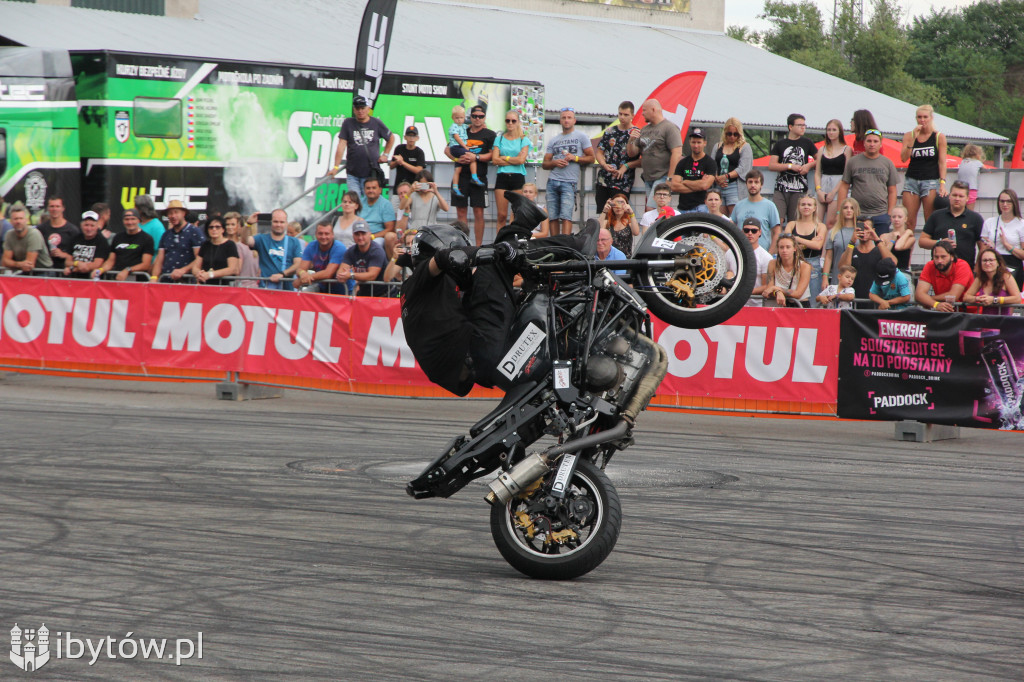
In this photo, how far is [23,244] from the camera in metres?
15.2

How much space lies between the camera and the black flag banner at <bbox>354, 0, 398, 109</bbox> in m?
17.7

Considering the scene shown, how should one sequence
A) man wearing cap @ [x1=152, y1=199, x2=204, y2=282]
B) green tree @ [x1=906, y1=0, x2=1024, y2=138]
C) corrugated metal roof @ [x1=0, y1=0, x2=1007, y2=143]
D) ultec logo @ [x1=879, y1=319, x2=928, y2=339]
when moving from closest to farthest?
ultec logo @ [x1=879, y1=319, x2=928, y2=339]
man wearing cap @ [x1=152, y1=199, x2=204, y2=282]
corrugated metal roof @ [x1=0, y1=0, x2=1007, y2=143]
green tree @ [x1=906, y1=0, x2=1024, y2=138]

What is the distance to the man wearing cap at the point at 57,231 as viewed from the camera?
50.9 ft

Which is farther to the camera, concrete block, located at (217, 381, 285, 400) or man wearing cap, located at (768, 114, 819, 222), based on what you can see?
man wearing cap, located at (768, 114, 819, 222)

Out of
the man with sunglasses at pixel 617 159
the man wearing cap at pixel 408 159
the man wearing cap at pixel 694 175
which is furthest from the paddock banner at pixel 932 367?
the man wearing cap at pixel 408 159

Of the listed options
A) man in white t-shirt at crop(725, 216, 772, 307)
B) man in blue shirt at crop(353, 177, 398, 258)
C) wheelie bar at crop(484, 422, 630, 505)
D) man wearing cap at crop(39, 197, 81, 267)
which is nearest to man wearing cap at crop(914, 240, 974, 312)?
man in white t-shirt at crop(725, 216, 772, 307)

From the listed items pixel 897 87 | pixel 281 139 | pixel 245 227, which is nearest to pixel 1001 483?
pixel 245 227

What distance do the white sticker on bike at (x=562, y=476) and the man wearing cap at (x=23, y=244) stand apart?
36.7 ft

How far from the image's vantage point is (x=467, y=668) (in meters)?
4.71

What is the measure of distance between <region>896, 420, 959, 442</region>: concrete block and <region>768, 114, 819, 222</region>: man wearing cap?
13.5ft

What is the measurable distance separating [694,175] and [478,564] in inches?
353

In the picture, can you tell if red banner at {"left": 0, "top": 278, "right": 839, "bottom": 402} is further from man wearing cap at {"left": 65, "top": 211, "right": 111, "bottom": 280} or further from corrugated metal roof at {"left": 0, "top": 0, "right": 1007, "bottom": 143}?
corrugated metal roof at {"left": 0, "top": 0, "right": 1007, "bottom": 143}

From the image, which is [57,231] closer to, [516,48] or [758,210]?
[758,210]

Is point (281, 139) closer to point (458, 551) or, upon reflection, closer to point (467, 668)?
point (458, 551)
